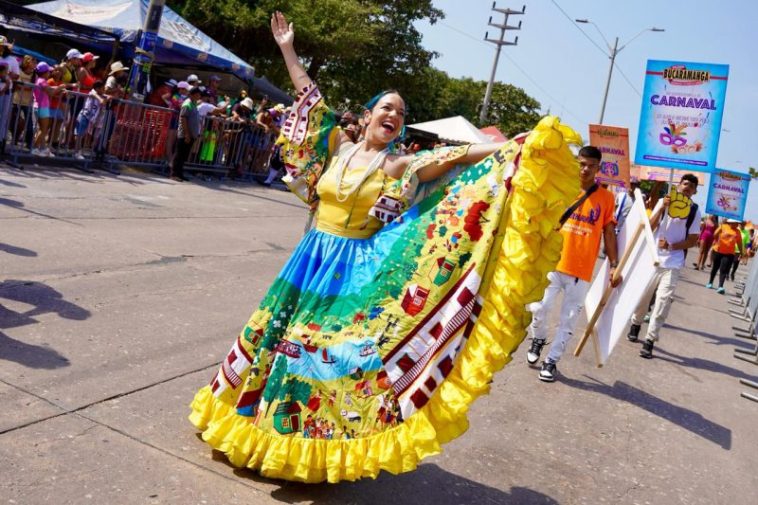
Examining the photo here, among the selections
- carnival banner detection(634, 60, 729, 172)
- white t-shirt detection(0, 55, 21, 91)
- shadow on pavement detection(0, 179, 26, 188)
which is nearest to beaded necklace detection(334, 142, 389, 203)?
carnival banner detection(634, 60, 729, 172)

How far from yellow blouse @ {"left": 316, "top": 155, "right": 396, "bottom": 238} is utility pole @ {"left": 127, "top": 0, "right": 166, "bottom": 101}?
13.2m

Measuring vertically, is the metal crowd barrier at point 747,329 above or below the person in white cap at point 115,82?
below

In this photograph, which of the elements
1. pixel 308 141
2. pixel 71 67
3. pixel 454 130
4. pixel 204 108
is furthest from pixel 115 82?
pixel 454 130

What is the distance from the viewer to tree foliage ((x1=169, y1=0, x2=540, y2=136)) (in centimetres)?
3088

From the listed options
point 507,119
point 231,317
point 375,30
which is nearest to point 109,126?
point 231,317

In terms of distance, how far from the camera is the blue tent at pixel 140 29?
1850 cm

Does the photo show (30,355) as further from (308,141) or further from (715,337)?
(715,337)

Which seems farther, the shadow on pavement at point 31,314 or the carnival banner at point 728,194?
the carnival banner at point 728,194

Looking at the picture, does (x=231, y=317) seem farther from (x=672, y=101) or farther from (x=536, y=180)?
(x=672, y=101)

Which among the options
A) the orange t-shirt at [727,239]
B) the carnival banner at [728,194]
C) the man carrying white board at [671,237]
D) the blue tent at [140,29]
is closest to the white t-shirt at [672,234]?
the man carrying white board at [671,237]

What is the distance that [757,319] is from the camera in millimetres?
13469

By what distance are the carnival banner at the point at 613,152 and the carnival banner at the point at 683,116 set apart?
211 inches

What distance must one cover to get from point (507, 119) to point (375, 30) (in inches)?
1260

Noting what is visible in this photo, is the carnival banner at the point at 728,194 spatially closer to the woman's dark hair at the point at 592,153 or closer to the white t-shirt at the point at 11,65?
the white t-shirt at the point at 11,65
